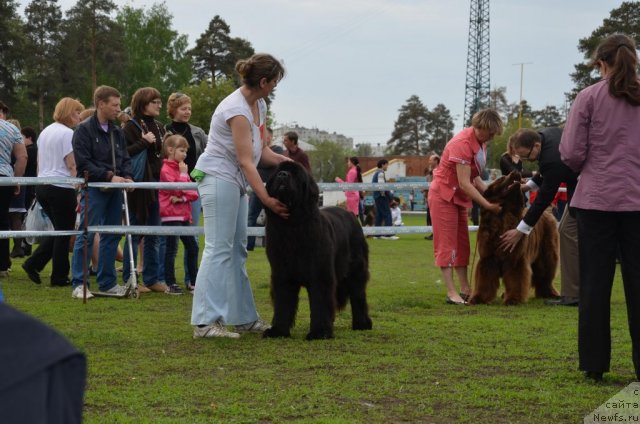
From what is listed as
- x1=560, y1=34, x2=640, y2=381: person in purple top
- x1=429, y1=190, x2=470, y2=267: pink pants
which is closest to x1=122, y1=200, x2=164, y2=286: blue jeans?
x1=429, y1=190, x2=470, y2=267: pink pants

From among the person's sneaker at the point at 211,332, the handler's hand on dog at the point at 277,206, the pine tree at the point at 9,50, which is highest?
the pine tree at the point at 9,50

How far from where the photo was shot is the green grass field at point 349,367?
457 cm

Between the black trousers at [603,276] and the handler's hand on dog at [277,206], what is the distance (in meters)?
2.15

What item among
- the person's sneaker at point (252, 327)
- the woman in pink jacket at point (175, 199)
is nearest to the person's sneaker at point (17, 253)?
the woman in pink jacket at point (175, 199)

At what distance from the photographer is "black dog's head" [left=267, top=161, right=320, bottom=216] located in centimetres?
624

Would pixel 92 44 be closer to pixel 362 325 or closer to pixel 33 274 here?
pixel 33 274

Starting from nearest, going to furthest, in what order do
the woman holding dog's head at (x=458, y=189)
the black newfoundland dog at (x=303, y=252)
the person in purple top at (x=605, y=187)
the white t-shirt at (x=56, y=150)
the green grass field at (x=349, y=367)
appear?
the green grass field at (x=349, y=367), the person in purple top at (x=605, y=187), the black newfoundland dog at (x=303, y=252), the woman holding dog's head at (x=458, y=189), the white t-shirt at (x=56, y=150)

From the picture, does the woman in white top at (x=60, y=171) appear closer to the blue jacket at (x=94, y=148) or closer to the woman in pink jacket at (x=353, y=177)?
the blue jacket at (x=94, y=148)

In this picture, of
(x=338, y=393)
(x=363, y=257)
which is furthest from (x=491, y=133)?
(x=338, y=393)

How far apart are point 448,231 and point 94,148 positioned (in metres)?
4.04

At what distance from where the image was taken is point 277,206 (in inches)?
248

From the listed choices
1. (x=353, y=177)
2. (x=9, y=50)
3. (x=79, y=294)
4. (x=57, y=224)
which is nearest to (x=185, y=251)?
(x=79, y=294)

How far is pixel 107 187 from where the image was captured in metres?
9.26

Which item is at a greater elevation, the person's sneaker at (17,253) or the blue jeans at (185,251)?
the blue jeans at (185,251)
